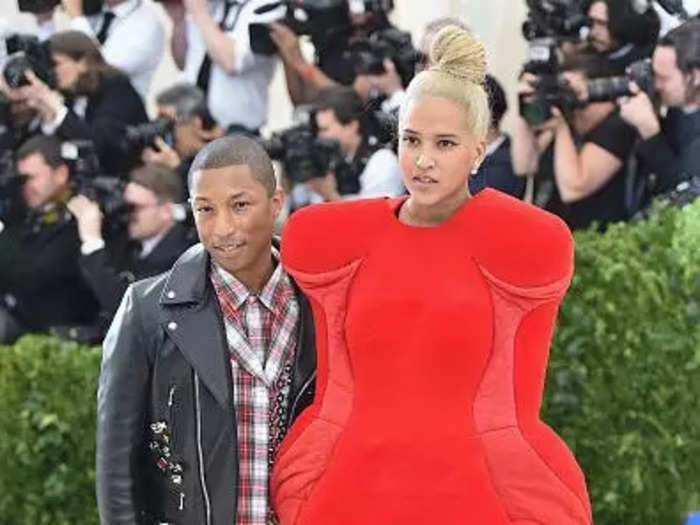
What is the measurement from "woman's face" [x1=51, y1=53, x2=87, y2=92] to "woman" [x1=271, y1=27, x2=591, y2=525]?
2.81 metres

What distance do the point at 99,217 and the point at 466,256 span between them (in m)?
2.86

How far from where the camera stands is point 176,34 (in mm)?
5051

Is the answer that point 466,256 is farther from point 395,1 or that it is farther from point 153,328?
point 395,1

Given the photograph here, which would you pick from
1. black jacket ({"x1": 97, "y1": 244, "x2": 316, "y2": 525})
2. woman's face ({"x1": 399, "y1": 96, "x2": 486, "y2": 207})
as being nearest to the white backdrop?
black jacket ({"x1": 97, "y1": 244, "x2": 316, "y2": 525})

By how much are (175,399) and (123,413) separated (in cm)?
10

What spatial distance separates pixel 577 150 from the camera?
507 cm

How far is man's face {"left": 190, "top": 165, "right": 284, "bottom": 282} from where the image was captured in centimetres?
257

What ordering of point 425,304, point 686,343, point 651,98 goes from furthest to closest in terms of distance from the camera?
1. point 651,98
2. point 686,343
3. point 425,304

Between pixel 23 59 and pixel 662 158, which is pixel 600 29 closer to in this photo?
pixel 662 158

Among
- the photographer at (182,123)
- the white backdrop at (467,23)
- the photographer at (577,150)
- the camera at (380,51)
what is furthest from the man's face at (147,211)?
the photographer at (577,150)

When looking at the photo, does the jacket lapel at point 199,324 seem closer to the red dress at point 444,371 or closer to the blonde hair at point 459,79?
the red dress at point 444,371

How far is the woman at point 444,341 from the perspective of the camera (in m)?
2.39

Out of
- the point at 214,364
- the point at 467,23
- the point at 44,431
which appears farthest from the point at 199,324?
the point at 467,23

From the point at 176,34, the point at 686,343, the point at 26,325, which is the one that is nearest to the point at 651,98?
the point at 686,343
